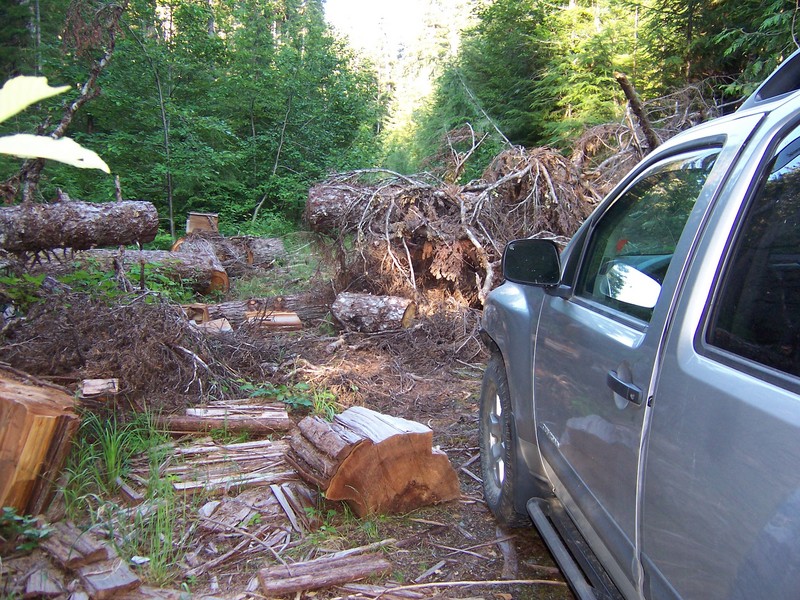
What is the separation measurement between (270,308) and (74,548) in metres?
5.38

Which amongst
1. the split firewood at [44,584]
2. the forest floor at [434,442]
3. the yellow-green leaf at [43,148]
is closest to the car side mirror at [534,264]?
the forest floor at [434,442]

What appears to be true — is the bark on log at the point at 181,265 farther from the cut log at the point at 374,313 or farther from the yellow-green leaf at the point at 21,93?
the yellow-green leaf at the point at 21,93

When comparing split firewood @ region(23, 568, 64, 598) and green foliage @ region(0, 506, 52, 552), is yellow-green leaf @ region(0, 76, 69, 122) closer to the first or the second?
split firewood @ region(23, 568, 64, 598)

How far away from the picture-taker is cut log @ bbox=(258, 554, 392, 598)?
9.34 ft

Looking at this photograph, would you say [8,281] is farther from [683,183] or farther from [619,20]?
[619,20]

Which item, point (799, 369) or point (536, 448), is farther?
point (536, 448)

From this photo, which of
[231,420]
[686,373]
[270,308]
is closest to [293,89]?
[270,308]

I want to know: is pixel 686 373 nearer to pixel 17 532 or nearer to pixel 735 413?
pixel 735 413

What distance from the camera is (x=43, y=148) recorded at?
0.69 m

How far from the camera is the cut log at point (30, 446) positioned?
10.1 feet

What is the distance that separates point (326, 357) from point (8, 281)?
9.97 feet

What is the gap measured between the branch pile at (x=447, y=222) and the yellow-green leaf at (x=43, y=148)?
6883mm

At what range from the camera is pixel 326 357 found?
6.54 meters

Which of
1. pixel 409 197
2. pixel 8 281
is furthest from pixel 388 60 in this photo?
pixel 8 281
